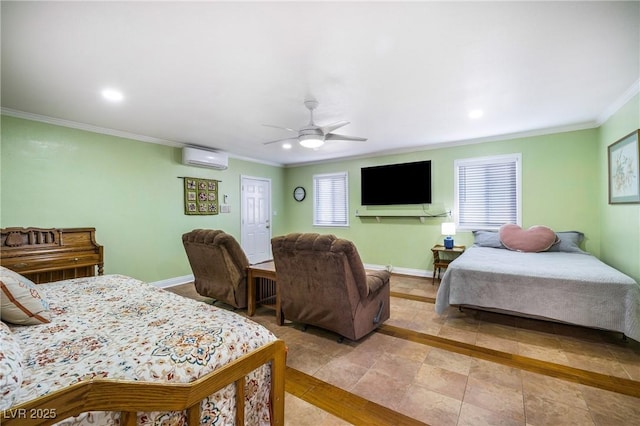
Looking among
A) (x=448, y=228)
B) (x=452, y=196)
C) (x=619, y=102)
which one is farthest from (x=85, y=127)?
(x=619, y=102)

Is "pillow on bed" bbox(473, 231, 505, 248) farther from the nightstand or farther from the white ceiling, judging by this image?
the white ceiling

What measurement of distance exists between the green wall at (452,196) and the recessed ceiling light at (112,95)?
4113mm

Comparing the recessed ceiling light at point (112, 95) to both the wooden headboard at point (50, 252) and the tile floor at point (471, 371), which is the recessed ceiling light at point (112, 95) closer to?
the wooden headboard at point (50, 252)

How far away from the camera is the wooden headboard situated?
2.97 metres

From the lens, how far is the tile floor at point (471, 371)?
5.54 ft

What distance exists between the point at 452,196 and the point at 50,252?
5707mm

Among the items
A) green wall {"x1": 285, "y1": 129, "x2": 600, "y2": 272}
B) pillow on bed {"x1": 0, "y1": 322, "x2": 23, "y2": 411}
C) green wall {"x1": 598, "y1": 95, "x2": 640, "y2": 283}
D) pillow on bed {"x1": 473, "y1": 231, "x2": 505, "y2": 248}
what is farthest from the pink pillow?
pillow on bed {"x1": 0, "y1": 322, "x2": 23, "y2": 411}

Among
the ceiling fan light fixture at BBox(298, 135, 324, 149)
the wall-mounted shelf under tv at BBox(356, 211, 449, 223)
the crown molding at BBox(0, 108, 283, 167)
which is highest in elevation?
the crown molding at BBox(0, 108, 283, 167)

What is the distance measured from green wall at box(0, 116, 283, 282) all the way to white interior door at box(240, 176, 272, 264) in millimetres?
714

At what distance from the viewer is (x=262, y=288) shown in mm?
3471

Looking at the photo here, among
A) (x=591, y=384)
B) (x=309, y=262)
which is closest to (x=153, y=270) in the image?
(x=309, y=262)

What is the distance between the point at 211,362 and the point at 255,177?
5380 millimetres

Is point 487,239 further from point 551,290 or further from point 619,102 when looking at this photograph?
point 619,102

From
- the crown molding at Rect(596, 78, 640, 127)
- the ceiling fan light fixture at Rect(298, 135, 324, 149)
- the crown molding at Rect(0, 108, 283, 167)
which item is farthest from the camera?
the crown molding at Rect(0, 108, 283, 167)
